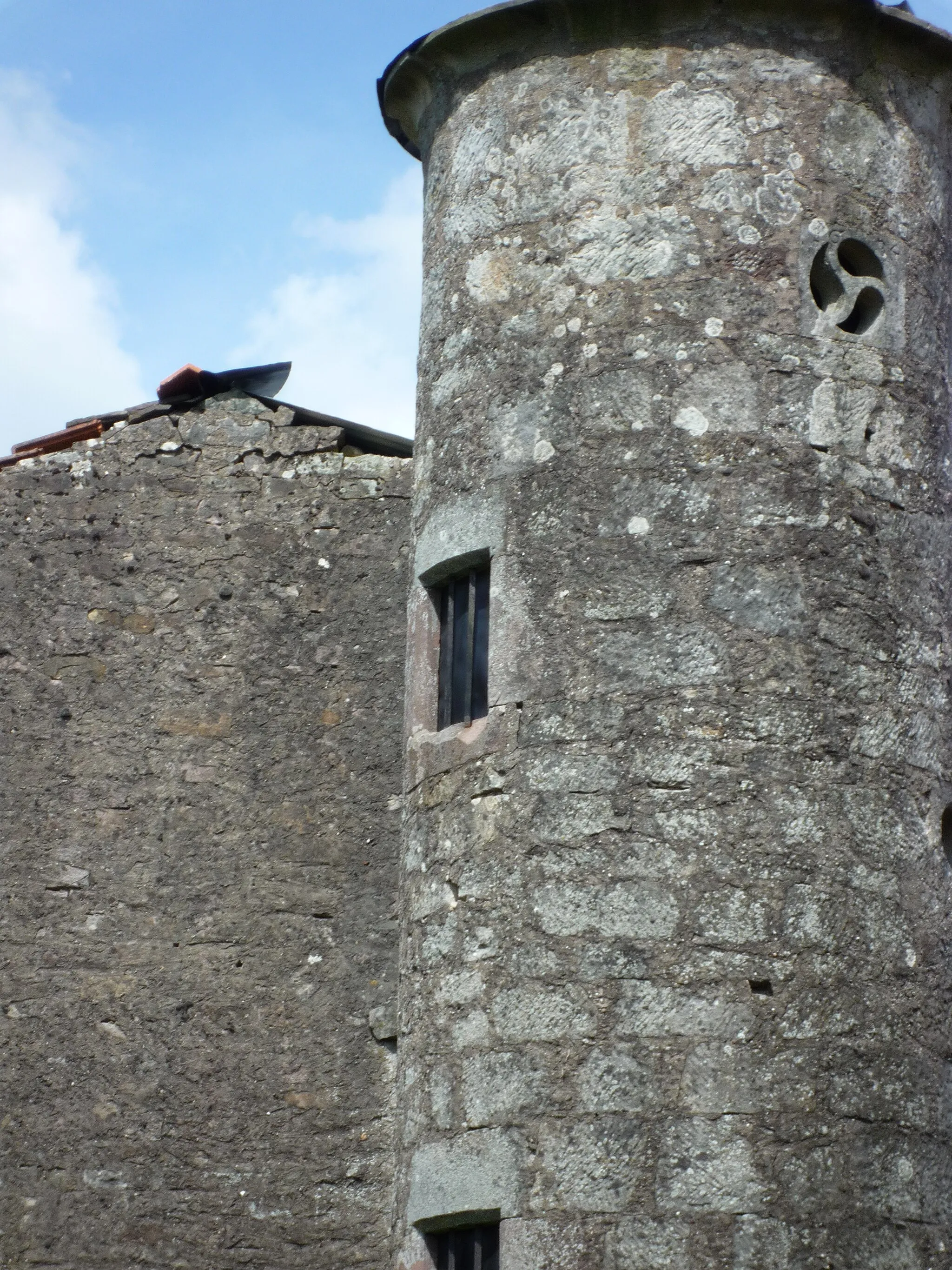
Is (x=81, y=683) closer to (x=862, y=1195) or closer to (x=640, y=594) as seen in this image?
(x=640, y=594)

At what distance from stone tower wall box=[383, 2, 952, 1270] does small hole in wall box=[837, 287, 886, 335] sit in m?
0.01

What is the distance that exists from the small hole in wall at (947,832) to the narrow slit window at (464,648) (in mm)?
1603

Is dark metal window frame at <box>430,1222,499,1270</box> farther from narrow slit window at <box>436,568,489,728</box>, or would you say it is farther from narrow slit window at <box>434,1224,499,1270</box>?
narrow slit window at <box>436,568,489,728</box>

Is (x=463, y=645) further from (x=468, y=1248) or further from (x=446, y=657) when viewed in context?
(x=468, y=1248)

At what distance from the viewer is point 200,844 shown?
23.8 feet

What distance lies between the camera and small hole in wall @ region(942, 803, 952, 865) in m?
6.44

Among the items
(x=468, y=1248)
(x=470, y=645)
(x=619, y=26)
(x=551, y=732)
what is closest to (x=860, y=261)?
(x=619, y=26)

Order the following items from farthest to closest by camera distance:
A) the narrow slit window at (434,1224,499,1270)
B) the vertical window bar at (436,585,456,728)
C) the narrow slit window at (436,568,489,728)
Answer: the vertical window bar at (436,585,456,728) < the narrow slit window at (436,568,489,728) < the narrow slit window at (434,1224,499,1270)

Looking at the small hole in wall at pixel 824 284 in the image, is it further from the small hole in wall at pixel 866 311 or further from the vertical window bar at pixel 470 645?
the vertical window bar at pixel 470 645

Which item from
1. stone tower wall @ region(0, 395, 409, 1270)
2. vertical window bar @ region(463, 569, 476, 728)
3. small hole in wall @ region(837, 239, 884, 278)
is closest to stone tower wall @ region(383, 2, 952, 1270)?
small hole in wall @ region(837, 239, 884, 278)

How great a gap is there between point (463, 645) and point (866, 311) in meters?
1.89

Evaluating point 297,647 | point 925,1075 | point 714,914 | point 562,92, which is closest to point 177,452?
point 297,647

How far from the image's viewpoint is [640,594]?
6367mm

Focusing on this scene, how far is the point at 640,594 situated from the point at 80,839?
2.45 meters
